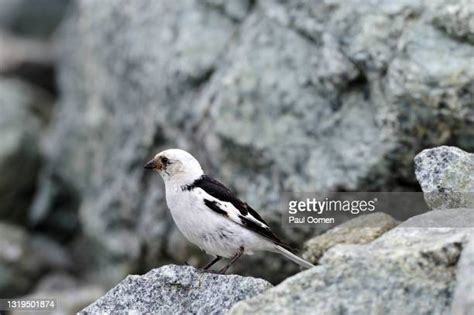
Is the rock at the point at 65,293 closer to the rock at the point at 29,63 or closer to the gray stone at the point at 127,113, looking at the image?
the gray stone at the point at 127,113

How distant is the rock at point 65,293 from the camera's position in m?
11.4

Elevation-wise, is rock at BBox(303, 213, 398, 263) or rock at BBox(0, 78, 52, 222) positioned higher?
rock at BBox(0, 78, 52, 222)

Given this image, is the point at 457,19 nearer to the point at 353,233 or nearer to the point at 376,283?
the point at 353,233

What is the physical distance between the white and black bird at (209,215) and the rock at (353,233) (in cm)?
21

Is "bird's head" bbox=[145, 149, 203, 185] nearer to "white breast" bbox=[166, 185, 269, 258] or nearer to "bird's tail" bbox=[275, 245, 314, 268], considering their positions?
"white breast" bbox=[166, 185, 269, 258]

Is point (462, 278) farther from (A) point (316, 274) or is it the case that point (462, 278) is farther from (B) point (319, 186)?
(B) point (319, 186)

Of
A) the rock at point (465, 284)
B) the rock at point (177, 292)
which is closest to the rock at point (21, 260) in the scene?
the rock at point (177, 292)

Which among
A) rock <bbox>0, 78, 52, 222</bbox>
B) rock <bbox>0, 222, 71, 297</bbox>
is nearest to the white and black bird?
rock <bbox>0, 222, 71, 297</bbox>

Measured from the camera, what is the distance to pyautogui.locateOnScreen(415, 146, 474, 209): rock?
22.9 ft

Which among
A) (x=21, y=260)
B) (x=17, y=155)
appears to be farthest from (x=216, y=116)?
(x=17, y=155)

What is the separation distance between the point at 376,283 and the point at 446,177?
Answer: 1.64 m

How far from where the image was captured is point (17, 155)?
1438 centimetres

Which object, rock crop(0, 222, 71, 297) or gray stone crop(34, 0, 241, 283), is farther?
rock crop(0, 222, 71, 297)

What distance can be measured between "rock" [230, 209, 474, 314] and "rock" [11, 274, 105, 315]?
5.93m
